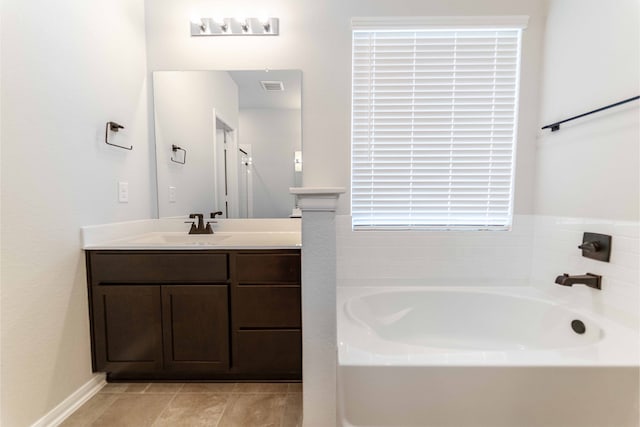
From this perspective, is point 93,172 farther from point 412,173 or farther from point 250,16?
point 412,173

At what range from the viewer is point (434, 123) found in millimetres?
1933

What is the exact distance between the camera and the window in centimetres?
188

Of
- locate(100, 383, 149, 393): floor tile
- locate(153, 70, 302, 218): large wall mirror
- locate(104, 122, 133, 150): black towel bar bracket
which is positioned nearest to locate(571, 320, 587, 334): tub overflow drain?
locate(153, 70, 302, 218): large wall mirror

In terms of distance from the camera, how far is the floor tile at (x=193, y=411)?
1.40 meters

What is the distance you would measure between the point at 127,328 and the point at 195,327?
387 mm

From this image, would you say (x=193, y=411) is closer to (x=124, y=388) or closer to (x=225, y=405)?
(x=225, y=405)

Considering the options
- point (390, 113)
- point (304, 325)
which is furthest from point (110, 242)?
point (390, 113)

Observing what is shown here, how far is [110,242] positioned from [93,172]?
0.42 meters

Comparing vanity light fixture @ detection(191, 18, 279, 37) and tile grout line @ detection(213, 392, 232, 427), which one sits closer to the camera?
tile grout line @ detection(213, 392, 232, 427)

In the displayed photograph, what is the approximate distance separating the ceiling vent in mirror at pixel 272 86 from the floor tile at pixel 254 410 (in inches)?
76.6

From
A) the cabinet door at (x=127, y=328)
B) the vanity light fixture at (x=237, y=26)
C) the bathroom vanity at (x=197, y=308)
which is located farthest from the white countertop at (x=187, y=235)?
the vanity light fixture at (x=237, y=26)

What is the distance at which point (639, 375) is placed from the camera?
38.1 inches

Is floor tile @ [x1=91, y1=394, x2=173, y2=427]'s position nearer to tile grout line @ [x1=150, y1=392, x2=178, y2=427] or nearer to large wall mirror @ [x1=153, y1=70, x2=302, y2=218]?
tile grout line @ [x1=150, y1=392, x2=178, y2=427]

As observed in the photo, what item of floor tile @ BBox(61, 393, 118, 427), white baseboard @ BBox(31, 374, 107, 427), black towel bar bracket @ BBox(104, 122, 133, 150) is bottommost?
floor tile @ BBox(61, 393, 118, 427)
